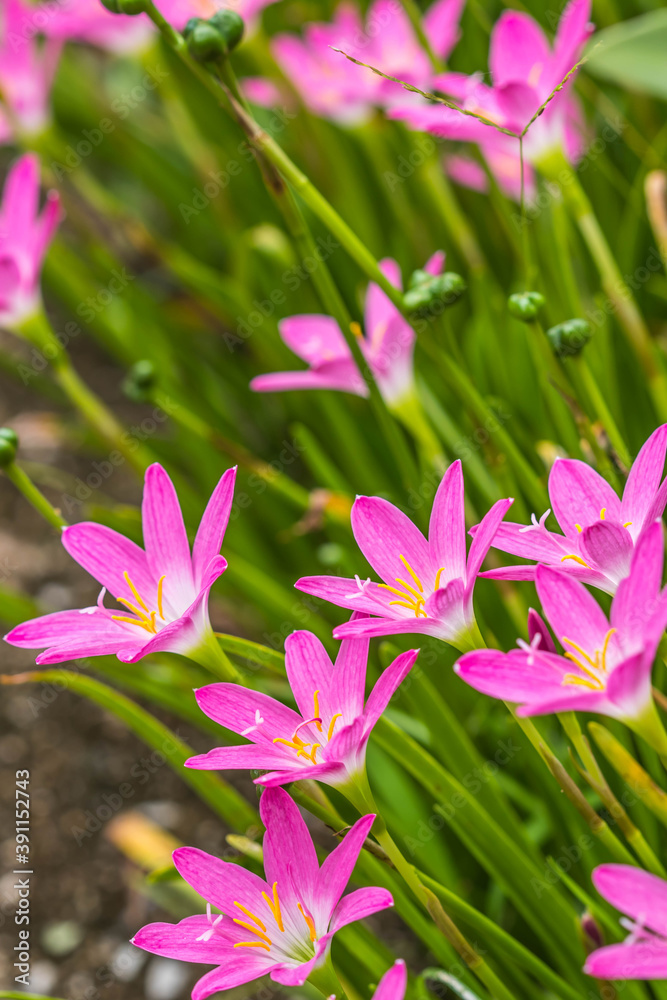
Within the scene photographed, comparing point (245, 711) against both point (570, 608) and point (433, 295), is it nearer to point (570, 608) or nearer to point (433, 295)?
point (570, 608)

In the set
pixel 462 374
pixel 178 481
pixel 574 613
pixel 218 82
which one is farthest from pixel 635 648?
pixel 178 481

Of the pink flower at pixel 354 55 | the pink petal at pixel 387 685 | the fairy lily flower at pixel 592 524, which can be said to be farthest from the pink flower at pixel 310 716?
the pink flower at pixel 354 55

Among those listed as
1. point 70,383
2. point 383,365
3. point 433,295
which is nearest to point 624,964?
point 433,295

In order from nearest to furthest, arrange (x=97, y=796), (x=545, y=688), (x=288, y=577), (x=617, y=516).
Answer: (x=545, y=688) → (x=617, y=516) → (x=97, y=796) → (x=288, y=577)

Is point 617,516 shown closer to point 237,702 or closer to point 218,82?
point 237,702

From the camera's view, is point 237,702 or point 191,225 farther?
point 191,225

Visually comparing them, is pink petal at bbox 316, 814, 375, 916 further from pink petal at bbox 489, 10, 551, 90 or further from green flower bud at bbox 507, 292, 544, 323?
pink petal at bbox 489, 10, 551, 90

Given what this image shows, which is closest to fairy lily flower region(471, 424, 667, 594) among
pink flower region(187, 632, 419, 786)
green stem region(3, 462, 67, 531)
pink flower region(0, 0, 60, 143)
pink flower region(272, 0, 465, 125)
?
pink flower region(187, 632, 419, 786)
